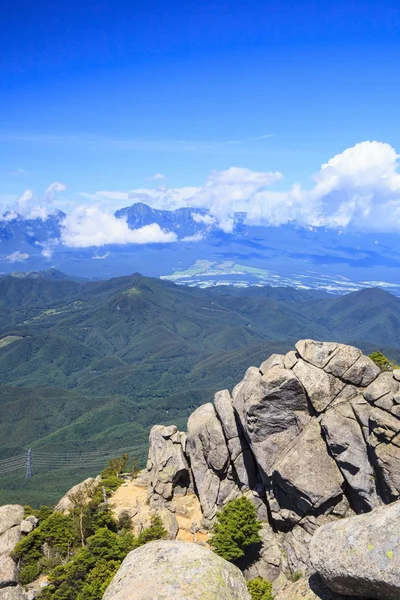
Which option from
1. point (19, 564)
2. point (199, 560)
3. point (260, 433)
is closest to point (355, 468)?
point (260, 433)

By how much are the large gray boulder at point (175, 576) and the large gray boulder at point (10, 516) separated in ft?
117

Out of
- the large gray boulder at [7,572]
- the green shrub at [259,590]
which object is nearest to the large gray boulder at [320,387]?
the green shrub at [259,590]

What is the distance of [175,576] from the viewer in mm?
20375

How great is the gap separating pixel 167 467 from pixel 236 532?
50.4 ft

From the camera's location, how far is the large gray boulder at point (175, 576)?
19.6m

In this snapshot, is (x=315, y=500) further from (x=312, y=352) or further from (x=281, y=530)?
(x=312, y=352)

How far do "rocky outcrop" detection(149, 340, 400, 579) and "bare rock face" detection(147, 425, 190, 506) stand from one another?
435cm

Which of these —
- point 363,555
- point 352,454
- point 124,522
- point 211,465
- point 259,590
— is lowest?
point 124,522

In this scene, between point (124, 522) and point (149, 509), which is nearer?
point (124, 522)

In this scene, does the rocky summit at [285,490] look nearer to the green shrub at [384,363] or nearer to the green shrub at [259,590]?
the green shrub at [259,590]

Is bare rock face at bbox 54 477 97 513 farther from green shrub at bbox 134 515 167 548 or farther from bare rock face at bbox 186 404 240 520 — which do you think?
bare rock face at bbox 186 404 240 520

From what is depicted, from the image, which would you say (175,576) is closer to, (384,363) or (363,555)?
(363,555)

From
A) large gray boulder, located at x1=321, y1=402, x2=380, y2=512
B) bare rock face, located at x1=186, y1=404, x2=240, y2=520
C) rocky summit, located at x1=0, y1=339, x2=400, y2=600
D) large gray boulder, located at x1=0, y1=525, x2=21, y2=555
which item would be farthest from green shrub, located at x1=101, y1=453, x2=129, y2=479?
large gray boulder, located at x1=321, y1=402, x2=380, y2=512

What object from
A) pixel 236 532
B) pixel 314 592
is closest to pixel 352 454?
pixel 236 532
